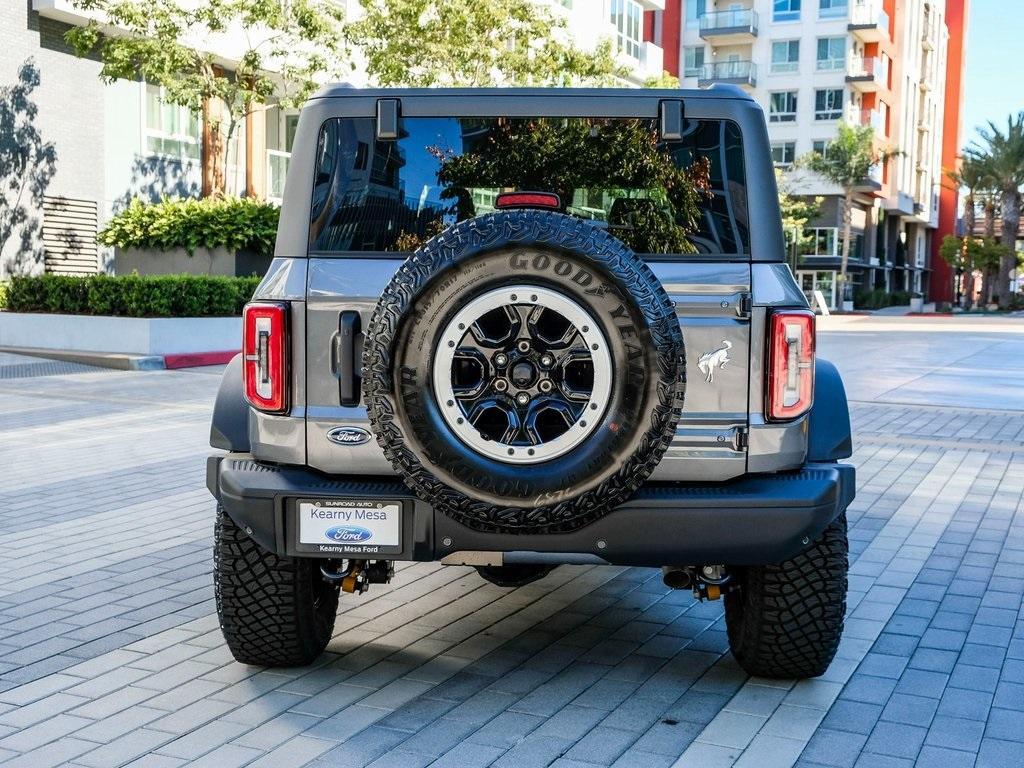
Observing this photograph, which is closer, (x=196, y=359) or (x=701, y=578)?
(x=701, y=578)

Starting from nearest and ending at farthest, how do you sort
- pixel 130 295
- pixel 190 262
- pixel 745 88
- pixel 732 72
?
1. pixel 130 295
2. pixel 190 262
3. pixel 745 88
4. pixel 732 72

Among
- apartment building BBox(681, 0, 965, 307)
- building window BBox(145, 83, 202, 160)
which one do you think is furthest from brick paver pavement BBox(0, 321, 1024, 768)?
apartment building BBox(681, 0, 965, 307)

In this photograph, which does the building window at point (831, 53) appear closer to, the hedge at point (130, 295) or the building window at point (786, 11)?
the building window at point (786, 11)

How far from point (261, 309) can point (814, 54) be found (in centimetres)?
7447

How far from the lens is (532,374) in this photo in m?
3.67

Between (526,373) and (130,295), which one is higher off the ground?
(526,373)

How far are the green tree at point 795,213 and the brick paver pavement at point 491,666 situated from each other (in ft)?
185

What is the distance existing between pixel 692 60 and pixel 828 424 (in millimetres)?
75250

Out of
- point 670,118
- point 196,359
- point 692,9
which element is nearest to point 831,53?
point 692,9

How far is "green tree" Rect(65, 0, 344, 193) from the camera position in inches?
854

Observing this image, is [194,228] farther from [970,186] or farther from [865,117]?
[970,186]

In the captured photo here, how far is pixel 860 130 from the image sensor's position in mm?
69625

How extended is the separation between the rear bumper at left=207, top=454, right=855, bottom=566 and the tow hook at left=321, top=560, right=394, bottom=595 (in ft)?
1.09

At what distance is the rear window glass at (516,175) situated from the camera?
4.19 metres
